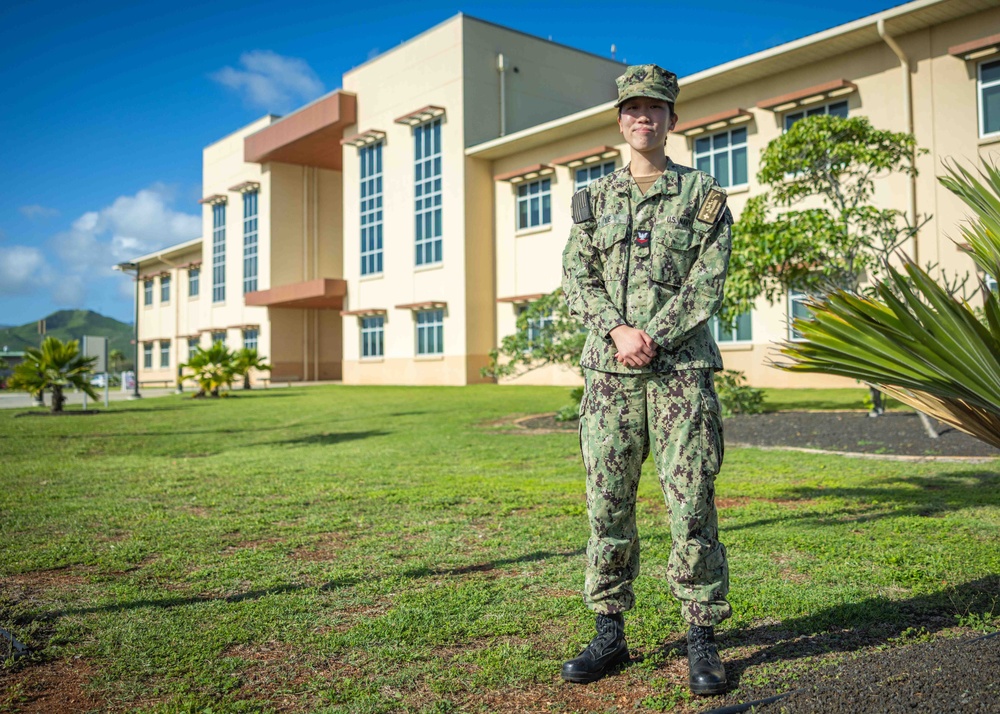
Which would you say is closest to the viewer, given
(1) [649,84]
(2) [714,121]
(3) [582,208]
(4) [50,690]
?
(4) [50,690]

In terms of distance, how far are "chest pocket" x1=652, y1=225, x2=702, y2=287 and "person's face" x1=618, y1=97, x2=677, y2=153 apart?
328 millimetres

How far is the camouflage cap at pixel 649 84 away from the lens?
2957 mm

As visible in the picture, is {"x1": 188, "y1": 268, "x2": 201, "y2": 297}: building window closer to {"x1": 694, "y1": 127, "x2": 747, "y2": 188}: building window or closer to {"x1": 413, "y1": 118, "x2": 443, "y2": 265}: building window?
{"x1": 413, "y1": 118, "x2": 443, "y2": 265}: building window

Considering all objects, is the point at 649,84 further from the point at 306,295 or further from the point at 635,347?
the point at 306,295

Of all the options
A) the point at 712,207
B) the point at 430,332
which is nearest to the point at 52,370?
the point at 430,332

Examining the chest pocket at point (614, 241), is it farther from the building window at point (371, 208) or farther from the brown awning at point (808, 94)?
the building window at point (371, 208)

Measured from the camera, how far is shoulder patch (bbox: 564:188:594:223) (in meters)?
3.09

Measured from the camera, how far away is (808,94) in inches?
777

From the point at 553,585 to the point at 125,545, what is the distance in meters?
2.73

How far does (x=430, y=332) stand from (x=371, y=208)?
6.59 metres

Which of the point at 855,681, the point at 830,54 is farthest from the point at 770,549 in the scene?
the point at 830,54

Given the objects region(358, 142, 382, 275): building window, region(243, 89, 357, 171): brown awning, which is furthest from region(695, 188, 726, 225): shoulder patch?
region(243, 89, 357, 171): brown awning

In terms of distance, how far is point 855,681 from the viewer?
2.50 meters

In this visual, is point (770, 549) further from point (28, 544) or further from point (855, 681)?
point (28, 544)
